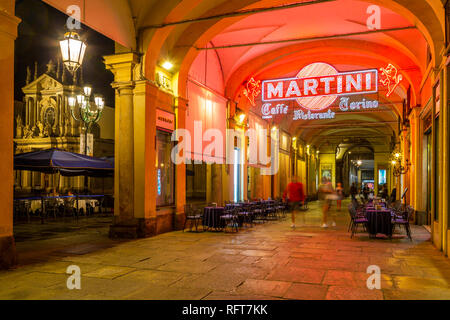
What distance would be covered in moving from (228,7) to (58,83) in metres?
19.0

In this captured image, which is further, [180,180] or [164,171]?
[180,180]

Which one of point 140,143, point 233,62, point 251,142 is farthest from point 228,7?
point 251,142

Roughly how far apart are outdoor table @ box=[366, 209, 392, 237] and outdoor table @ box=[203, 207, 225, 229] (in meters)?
3.70

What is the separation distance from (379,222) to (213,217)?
4.13m

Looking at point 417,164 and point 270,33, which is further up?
point 270,33

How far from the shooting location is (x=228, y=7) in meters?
10.3

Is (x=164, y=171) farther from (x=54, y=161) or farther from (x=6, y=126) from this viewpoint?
(x=6, y=126)

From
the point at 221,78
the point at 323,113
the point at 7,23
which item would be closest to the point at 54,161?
the point at 7,23

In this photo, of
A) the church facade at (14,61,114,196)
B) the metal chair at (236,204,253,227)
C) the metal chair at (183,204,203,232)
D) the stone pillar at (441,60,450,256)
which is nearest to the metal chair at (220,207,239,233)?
the metal chair at (236,204,253,227)

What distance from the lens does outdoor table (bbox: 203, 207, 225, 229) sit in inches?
397

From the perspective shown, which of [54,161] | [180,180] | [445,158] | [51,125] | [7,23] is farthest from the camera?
[51,125]

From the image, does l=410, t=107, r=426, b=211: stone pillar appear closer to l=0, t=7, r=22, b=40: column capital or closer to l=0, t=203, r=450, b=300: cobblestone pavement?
l=0, t=203, r=450, b=300: cobblestone pavement

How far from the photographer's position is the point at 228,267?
19.5 feet

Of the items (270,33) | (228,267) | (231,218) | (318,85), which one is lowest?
(228,267)
